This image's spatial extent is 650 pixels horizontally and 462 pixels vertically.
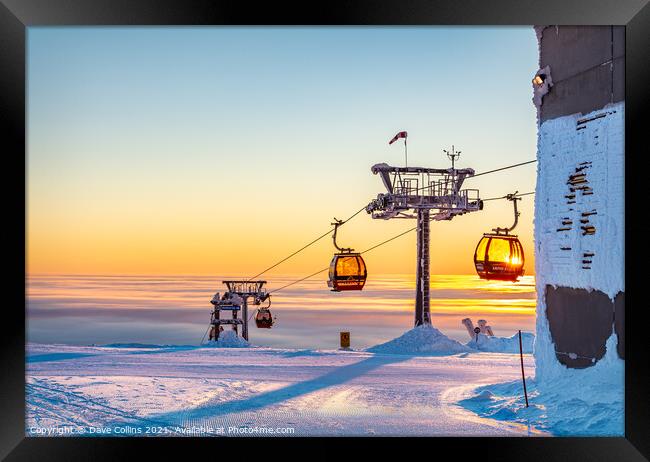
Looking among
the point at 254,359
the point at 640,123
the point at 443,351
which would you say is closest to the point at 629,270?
the point at 640,123

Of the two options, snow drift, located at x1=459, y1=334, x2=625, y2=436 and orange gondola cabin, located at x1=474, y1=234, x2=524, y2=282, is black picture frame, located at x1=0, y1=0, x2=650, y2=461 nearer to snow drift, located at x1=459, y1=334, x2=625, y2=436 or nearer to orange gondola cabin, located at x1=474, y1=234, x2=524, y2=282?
snow drift, located at x1=459, y1=334, x2=625, y2=436

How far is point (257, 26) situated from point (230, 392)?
6570 mm

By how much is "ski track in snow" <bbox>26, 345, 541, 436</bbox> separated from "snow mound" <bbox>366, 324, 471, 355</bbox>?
A: 93.3 inches

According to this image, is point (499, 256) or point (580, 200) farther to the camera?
point (499, 256)

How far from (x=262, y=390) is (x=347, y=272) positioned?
686 cm

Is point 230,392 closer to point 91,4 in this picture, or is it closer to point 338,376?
point 338,376

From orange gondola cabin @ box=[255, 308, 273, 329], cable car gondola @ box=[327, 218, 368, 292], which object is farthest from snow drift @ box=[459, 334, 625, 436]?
orange gondola cabin @ box=[255, 308, 273, 329]

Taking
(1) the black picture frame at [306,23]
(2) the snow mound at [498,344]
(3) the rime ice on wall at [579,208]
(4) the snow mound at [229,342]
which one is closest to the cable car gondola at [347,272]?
(4) the snow mound at [229,342]

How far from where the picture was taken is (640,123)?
8.17m

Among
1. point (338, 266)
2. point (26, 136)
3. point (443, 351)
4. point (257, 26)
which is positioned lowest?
point (443, 351)

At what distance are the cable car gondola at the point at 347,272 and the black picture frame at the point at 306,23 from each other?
10358 mm

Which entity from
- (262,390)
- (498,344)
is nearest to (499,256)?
(262,390)

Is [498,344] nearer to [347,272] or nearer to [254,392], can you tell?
[347,272]

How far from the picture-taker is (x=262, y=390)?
12.3 meters
